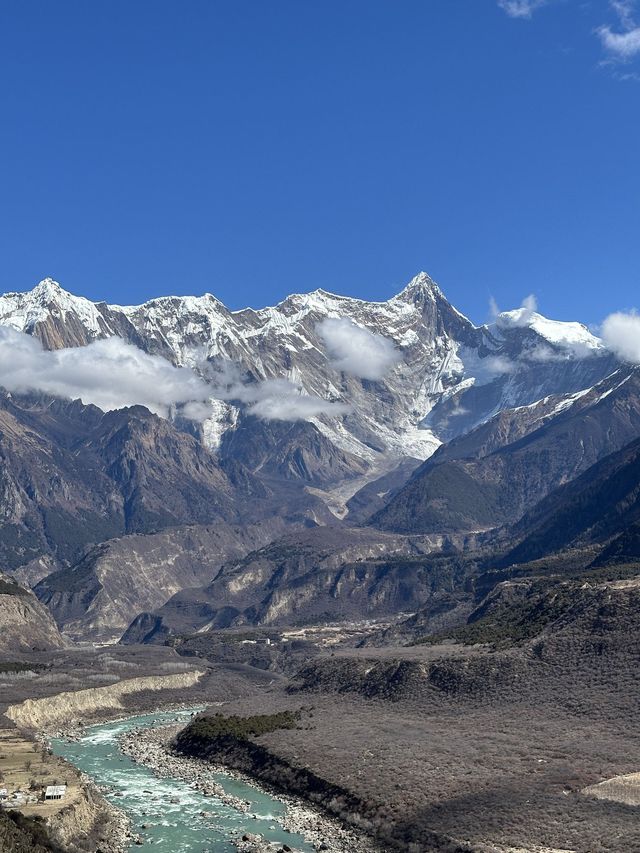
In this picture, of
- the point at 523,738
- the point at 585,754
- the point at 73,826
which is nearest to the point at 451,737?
the point at 523,738

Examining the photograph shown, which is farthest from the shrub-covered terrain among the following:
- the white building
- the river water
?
the river water

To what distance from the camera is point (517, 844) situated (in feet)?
436

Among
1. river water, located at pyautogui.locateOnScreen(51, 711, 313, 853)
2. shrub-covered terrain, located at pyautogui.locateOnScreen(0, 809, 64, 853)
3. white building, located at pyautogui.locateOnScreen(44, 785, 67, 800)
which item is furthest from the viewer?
white building, located at pyautogui.locateOnScreen(44, 785, 67, 800)

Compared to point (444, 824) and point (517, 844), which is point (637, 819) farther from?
point (444, 824)

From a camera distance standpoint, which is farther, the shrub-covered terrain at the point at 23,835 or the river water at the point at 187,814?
the river water at the point at 187,814

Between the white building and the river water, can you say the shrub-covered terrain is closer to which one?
the white building

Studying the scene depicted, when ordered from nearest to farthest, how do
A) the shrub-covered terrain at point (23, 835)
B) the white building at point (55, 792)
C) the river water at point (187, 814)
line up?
the shrub-covered terrain at point (23, 835) < the river water at point (187, 814) < the white building at point (55, 792)

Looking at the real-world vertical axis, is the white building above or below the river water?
above

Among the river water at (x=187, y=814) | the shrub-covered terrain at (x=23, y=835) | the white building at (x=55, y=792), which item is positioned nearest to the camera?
the shrub-covered terrain at (x=23, y=835)

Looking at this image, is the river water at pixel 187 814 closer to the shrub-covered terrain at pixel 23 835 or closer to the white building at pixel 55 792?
the white building at pixel 55 792

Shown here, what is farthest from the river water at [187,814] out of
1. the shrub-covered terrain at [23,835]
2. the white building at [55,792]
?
the shrub-covered terrain at [23,835]

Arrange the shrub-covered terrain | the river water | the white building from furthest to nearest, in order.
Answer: the white building
the river water
the shrub-covered terrain

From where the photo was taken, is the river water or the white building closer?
the river water

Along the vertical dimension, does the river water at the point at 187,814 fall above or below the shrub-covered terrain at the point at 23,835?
below
